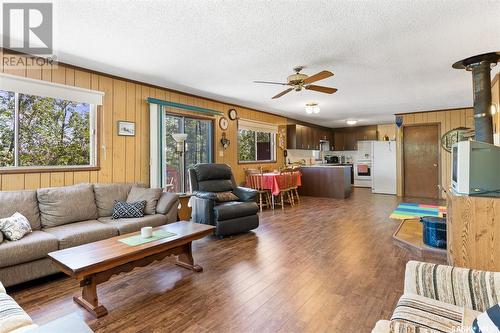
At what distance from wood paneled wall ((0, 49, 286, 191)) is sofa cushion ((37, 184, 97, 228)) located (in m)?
0.31

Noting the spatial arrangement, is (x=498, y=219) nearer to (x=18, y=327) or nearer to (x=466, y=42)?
(x=466, y=42)

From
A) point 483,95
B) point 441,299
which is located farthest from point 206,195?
point 483,95

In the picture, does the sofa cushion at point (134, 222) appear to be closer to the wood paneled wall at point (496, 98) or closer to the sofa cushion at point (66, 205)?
the sofa cushion at point (66, 205)

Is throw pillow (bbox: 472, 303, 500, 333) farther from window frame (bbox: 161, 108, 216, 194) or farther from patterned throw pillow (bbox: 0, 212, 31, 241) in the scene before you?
window frame (bbox: 161, 108, 216, 194)

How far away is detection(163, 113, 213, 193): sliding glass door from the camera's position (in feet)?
15.7

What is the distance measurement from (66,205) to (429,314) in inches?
136

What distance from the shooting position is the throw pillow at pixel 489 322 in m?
0.80

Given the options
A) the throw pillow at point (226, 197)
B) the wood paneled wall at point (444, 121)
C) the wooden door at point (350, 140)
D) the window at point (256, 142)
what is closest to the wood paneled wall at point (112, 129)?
the throw pillow at point (226, 197)

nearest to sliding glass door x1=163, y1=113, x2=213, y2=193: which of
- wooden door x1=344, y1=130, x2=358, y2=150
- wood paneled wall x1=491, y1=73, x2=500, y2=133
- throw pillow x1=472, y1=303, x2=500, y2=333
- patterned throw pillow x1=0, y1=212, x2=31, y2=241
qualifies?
patterned throw pillow x1=0, y1=212, x2=31, y2=241

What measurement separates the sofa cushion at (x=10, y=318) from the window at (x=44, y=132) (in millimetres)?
2363

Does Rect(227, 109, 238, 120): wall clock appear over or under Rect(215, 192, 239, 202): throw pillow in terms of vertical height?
over

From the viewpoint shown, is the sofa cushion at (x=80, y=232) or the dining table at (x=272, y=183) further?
the dining table at (x=272, y=183)

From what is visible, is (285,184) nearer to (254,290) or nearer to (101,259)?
(254,290)

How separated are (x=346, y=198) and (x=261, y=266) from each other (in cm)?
511
